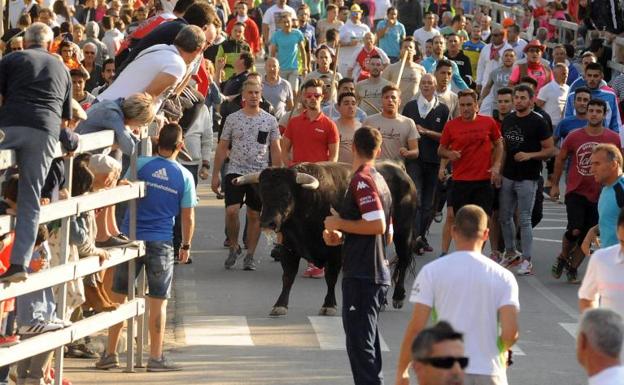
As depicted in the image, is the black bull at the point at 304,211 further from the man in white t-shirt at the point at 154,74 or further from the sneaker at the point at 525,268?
the man in white t-shirt at the point at 154,74

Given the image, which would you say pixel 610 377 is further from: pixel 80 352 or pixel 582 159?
pixel 582 159

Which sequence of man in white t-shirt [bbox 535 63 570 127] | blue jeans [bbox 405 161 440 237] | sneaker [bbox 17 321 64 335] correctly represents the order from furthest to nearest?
man in white t-shirt [bbox 535 63 570 127] → blue jeans [bbox 405 161 440 237] → sneaker [bbox 17 321 64 335]

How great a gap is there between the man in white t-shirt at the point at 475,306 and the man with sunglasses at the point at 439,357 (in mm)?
2062

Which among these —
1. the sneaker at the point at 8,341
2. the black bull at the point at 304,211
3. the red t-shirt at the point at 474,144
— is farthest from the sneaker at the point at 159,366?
the red t-shirt at the point at 474,144

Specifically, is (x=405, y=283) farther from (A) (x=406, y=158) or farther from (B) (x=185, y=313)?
(B) (x=185, y=313)

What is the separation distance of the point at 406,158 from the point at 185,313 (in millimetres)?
4056

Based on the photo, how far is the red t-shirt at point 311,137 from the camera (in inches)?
692

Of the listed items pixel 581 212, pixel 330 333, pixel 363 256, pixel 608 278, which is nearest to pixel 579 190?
pixel 581 212

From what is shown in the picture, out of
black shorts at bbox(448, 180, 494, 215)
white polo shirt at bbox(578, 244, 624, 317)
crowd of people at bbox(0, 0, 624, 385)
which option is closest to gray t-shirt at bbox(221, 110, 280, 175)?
crowd of people at bbox(0, 0, 624, 385)

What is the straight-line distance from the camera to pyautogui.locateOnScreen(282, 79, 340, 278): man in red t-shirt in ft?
57.6

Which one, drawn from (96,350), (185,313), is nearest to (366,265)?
(96,350)

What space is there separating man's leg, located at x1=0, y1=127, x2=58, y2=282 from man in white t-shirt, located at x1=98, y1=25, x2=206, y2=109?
2.17 metres

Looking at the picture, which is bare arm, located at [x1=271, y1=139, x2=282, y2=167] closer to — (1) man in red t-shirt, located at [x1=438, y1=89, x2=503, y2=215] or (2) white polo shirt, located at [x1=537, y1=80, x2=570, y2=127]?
(1) man in red t-shirt, located at [x1=438, y1=89, x2=503, y2=215]

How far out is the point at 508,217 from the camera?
1853 cm
